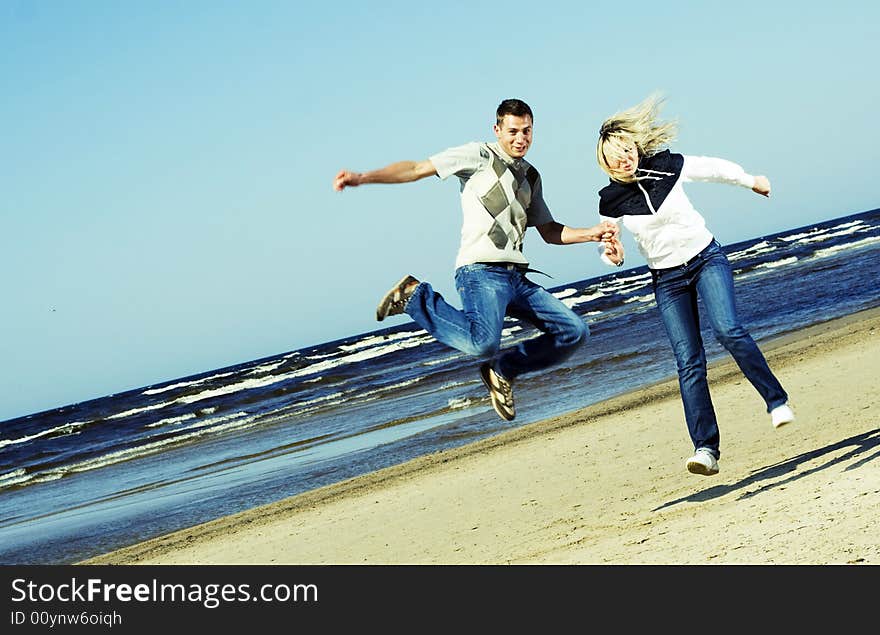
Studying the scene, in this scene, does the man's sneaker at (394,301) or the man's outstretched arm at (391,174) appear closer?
the man's outstretched arm at (391,174)

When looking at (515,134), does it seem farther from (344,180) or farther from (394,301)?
(394,301)

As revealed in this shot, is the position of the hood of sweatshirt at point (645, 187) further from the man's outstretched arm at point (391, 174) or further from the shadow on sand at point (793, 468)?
the shadow on sand at point (793, 468)

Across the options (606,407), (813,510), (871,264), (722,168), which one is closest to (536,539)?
(813,510)

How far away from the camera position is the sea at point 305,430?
1343 cm

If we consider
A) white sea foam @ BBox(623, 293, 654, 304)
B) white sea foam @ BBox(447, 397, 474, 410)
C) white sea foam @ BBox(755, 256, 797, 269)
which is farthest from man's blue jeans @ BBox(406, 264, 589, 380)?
white sea foam @ BBox(755, 256, 797, 269)

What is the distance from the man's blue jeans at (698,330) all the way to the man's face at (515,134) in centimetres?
126

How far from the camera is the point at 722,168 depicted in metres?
6.16

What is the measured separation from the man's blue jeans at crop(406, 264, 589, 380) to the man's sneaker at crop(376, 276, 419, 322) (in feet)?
0.16

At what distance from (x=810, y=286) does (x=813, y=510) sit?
80.9 feet

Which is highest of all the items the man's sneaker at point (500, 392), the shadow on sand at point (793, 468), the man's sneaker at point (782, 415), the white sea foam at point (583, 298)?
the man's sneaker at point (500, 392)

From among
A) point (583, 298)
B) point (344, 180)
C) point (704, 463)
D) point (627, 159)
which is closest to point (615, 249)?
point (627, 159)

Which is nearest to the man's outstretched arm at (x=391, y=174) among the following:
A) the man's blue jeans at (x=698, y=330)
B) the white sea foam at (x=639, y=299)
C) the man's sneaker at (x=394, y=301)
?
the man's sneaker at (x=394, y=301)

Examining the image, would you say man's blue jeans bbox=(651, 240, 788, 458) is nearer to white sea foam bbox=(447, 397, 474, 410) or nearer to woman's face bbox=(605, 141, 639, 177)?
woman's face bbox=(605, 141, 639, 177)

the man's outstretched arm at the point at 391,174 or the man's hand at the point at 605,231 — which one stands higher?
the man's outstretched arm at the point at 391,174
